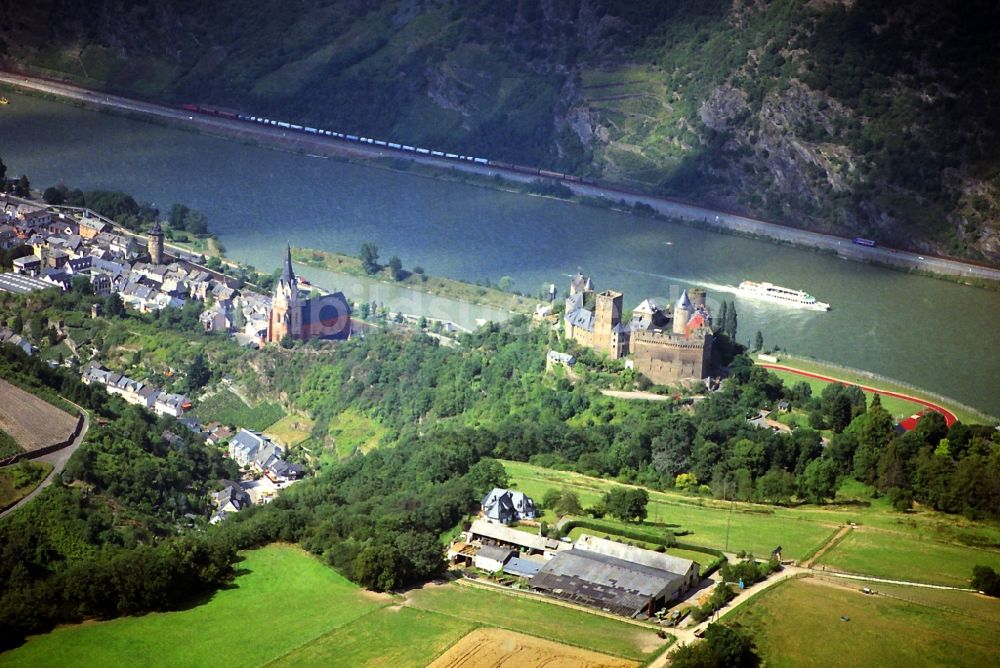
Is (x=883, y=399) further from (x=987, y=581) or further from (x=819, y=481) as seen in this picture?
(x=987, y=581)

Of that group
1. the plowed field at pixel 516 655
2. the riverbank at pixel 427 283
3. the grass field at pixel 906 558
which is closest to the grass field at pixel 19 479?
the plowed field at pixel 516 655

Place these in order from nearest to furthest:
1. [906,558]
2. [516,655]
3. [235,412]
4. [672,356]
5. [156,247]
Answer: [516,655], [906,558], [672,356], [235,412], [156,247]

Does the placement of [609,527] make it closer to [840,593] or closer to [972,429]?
[840,593]

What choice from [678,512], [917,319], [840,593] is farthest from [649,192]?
[840,593]

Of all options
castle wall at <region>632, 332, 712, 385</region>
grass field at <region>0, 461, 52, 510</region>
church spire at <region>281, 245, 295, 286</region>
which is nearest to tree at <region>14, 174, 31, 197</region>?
church spire at <region>281, 245, 295, 286</region>

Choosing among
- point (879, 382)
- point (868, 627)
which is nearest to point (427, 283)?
point (879, 382)

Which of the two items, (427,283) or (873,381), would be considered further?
(427,283)
